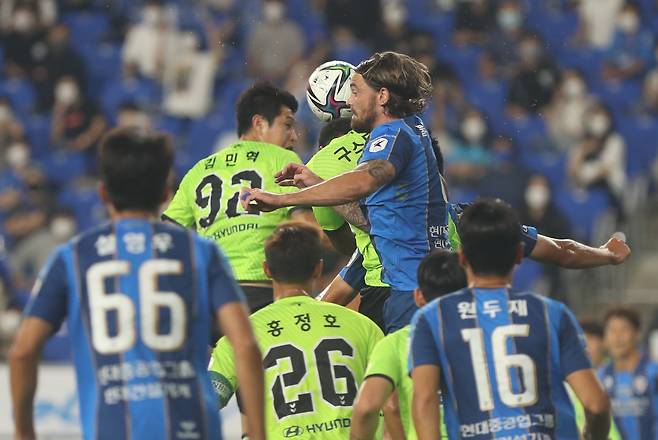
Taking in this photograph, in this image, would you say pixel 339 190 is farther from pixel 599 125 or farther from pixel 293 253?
pixel 599 125

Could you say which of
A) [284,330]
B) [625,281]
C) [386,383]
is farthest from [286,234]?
[625,281]

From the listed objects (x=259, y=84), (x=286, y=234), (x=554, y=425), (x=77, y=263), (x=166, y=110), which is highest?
(x=166, y=110)

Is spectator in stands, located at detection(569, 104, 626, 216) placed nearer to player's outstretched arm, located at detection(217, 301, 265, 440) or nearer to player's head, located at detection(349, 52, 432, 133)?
player's head, located at detection(349, 52, 432, 133)

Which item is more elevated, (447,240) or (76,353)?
(447,240)

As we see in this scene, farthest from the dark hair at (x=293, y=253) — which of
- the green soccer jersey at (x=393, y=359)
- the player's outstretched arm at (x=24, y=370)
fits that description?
the player's outstretched arm at (x=24, y=370)

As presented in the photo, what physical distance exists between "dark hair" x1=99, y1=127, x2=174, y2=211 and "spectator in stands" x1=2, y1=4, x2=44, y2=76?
1482cm

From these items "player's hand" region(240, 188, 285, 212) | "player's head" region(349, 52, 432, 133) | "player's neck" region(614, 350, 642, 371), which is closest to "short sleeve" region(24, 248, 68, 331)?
"player's hand" region(240, 188, 285, 212)

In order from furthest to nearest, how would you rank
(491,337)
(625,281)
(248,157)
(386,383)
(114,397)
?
(625,281) → (248,157) → (386,383) → (491,337) → (114,397)

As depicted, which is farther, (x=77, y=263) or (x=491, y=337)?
(x=491, y=337)

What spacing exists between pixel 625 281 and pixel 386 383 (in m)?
10.9

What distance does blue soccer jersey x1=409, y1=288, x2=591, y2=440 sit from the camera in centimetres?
506

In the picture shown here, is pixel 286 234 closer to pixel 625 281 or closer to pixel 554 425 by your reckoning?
pixel 554 425

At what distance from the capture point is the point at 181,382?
4.65 metres

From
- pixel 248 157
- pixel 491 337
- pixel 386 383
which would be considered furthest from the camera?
pixel 248 157
